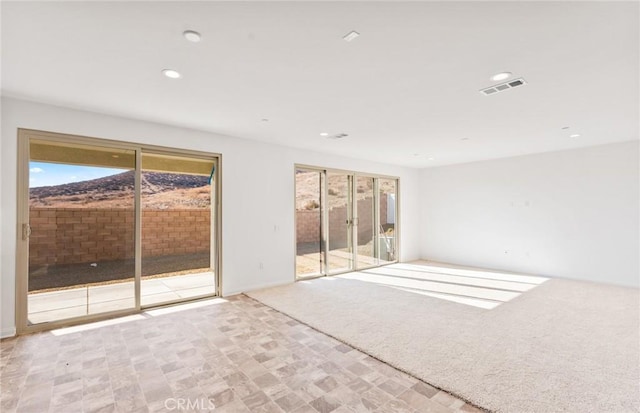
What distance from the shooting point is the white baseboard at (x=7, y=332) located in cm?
305

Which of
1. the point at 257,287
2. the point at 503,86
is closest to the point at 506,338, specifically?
the point at 503,86

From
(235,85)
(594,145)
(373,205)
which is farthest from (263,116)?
(594,145)

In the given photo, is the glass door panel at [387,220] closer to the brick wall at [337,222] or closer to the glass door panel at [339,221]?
the brick wall at [337,222]

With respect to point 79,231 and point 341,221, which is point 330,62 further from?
point 341,221

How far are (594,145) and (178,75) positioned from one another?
6919 mm

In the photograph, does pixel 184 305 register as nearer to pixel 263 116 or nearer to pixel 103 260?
pixel 103 260

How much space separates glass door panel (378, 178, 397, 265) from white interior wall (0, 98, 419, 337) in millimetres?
1347

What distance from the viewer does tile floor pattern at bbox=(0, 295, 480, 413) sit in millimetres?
2025

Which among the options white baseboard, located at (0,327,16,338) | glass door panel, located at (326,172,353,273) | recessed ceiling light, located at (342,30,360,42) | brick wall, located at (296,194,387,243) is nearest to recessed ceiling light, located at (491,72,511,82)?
recessed ceiling light, located at (342,30,360,42)

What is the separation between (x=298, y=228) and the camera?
5723mm

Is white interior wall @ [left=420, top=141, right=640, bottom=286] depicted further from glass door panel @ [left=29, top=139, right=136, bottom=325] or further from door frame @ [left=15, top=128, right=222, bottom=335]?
glass door panel @ [left=29, top=139, right=136, bottom=325]

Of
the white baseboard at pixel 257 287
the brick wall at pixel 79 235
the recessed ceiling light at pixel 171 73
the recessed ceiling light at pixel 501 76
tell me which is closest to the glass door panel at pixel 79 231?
the brick wall at pixel 79 235

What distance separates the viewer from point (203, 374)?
2391 mm

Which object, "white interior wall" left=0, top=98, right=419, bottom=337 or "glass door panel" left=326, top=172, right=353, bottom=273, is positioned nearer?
"white interior wall" left=0, top=98, right=419, bottom=337
